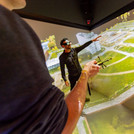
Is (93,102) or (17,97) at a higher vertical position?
(17,97)

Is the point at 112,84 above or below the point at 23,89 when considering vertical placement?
below

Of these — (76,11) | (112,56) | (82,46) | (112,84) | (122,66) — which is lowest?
(112,84)

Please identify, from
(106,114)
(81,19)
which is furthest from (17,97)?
(81,19)

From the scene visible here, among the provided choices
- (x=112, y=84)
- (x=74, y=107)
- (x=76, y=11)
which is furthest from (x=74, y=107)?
(x=76, y=11)

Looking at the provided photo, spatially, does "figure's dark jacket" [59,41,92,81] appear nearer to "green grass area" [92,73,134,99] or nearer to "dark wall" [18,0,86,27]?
"green grass area" [92,73,134,99]

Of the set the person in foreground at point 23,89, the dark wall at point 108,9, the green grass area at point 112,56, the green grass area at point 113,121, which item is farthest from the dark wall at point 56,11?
the green grass area at point 113,121

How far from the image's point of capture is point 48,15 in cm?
104

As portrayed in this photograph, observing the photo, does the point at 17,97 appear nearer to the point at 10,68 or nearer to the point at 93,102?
the point at 10,68

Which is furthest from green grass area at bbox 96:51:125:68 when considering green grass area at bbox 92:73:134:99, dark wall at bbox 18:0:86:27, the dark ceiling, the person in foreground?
the person in foreground

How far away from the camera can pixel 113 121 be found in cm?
75

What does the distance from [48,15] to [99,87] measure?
3.26 ft

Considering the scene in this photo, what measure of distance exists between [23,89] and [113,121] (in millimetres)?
829

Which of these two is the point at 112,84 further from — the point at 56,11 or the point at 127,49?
the point at 56,11

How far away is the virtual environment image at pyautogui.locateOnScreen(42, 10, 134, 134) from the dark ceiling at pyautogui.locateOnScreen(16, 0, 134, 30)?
0.10m
